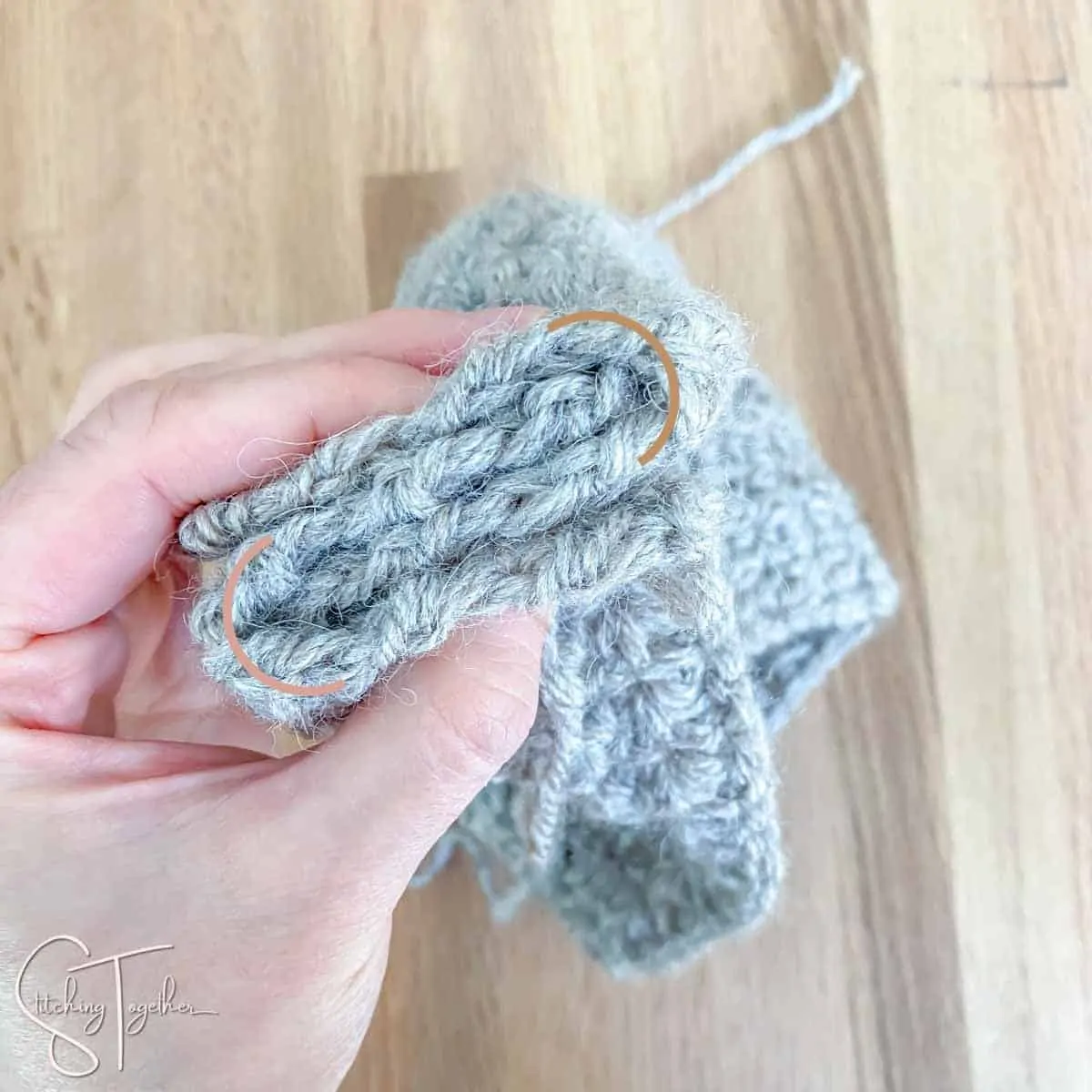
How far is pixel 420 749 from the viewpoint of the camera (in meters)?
0.51

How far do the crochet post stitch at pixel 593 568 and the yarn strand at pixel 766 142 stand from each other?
47 millimetres

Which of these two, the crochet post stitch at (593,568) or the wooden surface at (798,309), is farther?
the wooden surface at (798,309)

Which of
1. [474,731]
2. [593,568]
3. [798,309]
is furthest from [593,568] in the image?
[798,309]

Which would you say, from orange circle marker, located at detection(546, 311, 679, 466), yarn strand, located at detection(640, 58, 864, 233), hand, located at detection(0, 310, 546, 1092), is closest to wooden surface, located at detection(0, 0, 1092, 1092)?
yarn strand, located at detection(640, 58, 864, 233)

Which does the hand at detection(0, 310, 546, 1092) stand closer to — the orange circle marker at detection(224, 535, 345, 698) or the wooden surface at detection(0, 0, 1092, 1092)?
the orange circle marker at detection(224, 535, 345, 698)

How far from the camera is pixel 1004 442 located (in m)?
0.86

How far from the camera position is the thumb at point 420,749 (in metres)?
0.51

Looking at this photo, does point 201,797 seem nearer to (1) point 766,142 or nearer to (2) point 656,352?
(2) point 656,352

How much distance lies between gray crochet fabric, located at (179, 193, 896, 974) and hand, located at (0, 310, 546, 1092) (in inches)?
1.5

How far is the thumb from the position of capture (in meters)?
0.51

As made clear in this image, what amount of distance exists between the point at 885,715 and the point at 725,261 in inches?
15.8

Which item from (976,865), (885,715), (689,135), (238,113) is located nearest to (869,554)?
(885,715)
